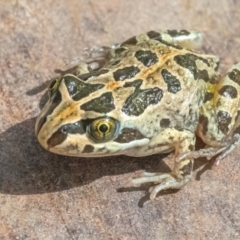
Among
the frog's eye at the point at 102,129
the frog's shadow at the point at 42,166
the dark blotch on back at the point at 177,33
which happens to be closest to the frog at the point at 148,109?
the frog's eye at the point at 102,129

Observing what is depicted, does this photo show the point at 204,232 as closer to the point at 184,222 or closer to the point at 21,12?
the point at 184,222

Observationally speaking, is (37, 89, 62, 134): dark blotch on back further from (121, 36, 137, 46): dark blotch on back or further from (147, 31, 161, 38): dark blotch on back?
(147, 31, 161, 38): dark blotch on back

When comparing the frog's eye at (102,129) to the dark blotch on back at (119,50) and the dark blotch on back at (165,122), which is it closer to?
the dark blotch on back at (165,122)

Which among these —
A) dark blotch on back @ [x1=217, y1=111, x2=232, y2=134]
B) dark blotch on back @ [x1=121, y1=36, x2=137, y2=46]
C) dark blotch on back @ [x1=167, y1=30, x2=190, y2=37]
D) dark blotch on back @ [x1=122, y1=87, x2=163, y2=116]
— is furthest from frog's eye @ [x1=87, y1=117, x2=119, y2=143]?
dark blotch on back @ [x1=167, y1=30, x2=190, y2=37]

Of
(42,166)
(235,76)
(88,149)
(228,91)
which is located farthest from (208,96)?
(42,166)

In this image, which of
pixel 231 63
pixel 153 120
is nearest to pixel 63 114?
pixel 153 120

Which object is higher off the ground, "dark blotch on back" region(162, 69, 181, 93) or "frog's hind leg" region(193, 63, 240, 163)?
"dark blotch on back" region(162, 69, 181, 93)

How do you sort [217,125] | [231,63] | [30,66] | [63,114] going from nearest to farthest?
[63,114]
[217,125]
[30,66]
[231,63]

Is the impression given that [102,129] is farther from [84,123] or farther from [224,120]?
[224,120]
